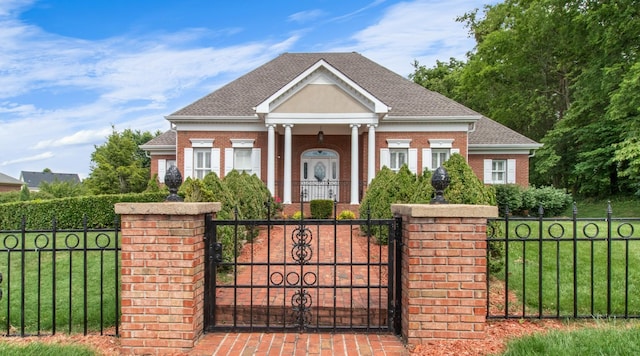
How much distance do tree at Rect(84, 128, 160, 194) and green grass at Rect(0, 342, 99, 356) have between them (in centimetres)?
2587

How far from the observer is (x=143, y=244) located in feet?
12.1

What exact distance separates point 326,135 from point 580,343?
15163mm

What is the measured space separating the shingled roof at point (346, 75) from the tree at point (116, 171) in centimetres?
1236

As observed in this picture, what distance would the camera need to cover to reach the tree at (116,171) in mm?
27672

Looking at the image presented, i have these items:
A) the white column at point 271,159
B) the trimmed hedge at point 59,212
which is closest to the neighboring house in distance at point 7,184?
the trimmed hedge at point 59,212

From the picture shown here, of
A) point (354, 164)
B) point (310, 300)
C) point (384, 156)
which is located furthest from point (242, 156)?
point (310, 300)

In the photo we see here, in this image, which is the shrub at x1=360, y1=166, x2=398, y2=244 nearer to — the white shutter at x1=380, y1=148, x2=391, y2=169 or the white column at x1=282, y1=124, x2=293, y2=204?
the white column at x1=282, y1=124, x2=293, y2=204

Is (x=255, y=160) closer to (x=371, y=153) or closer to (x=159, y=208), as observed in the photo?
(x=371, y=153)

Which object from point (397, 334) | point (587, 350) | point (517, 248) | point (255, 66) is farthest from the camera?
point (255, 66)

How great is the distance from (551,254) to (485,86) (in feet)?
72.1

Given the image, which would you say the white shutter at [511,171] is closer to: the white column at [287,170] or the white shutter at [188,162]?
the white column at [287,170]

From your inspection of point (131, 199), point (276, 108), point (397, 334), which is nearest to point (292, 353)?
point (397, 334)

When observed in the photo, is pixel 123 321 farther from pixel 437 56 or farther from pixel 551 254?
pixel 437 56

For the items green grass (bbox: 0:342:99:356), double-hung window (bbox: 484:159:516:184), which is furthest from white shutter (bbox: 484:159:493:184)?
green grass (bbox: 0:342:99:356)
